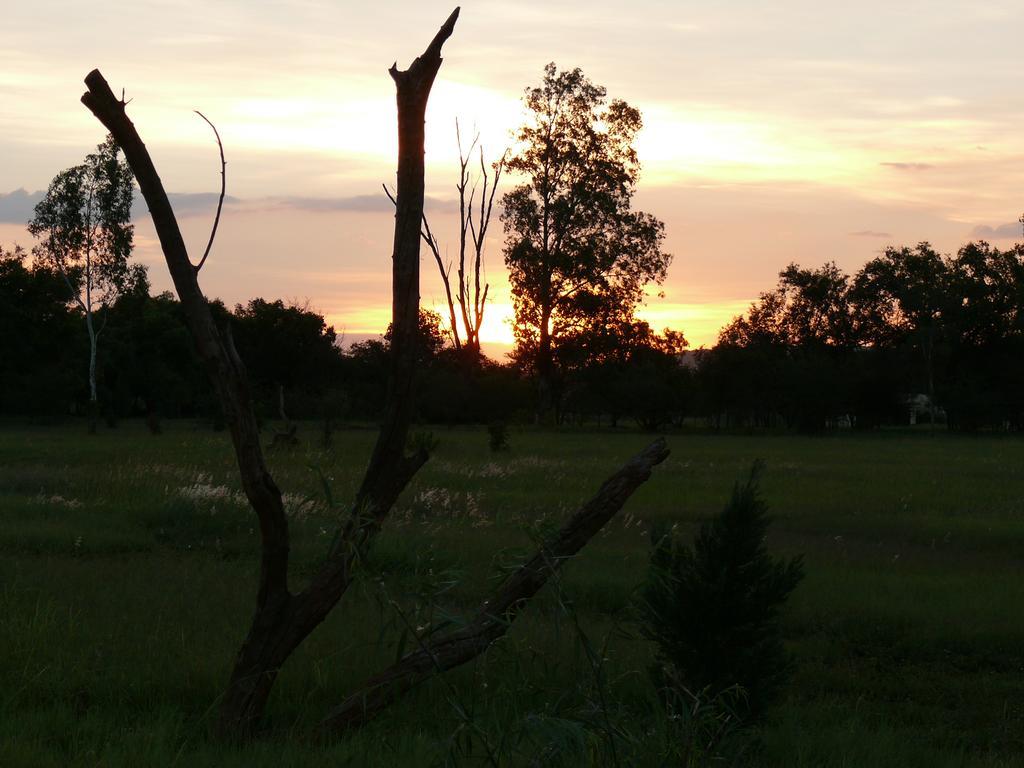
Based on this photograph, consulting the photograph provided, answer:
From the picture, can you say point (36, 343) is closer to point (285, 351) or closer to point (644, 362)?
point (285, 351)

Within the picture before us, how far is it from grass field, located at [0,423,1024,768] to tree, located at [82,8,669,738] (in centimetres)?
23

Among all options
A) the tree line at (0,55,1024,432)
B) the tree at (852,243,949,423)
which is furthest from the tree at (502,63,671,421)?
the tree at (852,243,949,423)

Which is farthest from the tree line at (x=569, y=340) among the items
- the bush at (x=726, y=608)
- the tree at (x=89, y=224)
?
the bush at (x=726, y=608)

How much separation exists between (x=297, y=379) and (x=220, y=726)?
77790 mm

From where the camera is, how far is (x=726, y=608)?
629 centimetres

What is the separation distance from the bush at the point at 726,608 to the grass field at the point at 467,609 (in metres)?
0.41

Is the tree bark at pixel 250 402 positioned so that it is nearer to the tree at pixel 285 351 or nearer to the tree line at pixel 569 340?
the tree line at pixel 569 340

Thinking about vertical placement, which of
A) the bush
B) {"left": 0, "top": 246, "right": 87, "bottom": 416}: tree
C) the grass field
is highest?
{"left": 0, "top": 246, "right": 87, "bottom": 416}: tree

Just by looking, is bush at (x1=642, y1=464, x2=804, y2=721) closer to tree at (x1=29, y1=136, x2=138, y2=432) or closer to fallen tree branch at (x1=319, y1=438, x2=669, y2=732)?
fallen tree branch at (x1=319, y1=438, x2=669, y2=732)

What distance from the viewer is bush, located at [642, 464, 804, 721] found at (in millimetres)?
6203

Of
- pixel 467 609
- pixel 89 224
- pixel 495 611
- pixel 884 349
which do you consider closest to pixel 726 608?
pixel 495 611

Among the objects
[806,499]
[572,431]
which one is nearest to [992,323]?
[572,431]

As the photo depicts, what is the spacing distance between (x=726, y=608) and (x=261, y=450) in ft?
8.79

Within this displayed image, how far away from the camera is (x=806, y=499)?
902 inches
